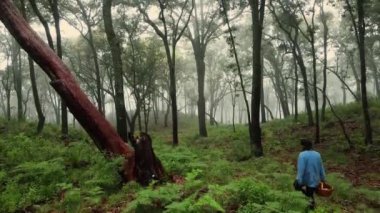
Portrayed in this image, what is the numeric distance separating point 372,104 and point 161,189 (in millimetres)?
20769

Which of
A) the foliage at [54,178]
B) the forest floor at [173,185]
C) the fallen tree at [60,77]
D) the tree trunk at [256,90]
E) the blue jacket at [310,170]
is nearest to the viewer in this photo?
the forest floor at [173,185]

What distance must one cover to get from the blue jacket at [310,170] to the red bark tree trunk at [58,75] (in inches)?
156

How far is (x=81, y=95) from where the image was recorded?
924 cm

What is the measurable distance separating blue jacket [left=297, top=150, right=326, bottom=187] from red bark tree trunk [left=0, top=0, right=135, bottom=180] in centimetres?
395

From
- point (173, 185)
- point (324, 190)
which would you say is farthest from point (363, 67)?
point (173, 185)

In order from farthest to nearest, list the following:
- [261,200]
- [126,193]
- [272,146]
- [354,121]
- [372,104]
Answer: [372,104] < [354,121] < [272,146] < [126,193] < [261,200]

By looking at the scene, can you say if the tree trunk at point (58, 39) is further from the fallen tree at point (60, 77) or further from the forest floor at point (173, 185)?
the fallen tree at point (60, 77)

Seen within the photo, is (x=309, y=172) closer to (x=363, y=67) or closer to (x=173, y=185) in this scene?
(x=173, y=185)

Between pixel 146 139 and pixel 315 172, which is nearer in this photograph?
pixel 315 172

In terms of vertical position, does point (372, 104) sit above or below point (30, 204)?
above

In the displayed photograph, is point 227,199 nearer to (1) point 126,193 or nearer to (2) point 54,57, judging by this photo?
(1) point 126,193

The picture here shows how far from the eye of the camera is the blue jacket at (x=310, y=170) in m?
8.23

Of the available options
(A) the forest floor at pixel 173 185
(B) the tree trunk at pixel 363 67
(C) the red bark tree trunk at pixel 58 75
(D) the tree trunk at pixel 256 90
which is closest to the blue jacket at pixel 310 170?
(A) the forest floor at pixel 173 185

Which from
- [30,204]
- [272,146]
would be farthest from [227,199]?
[272,146]
